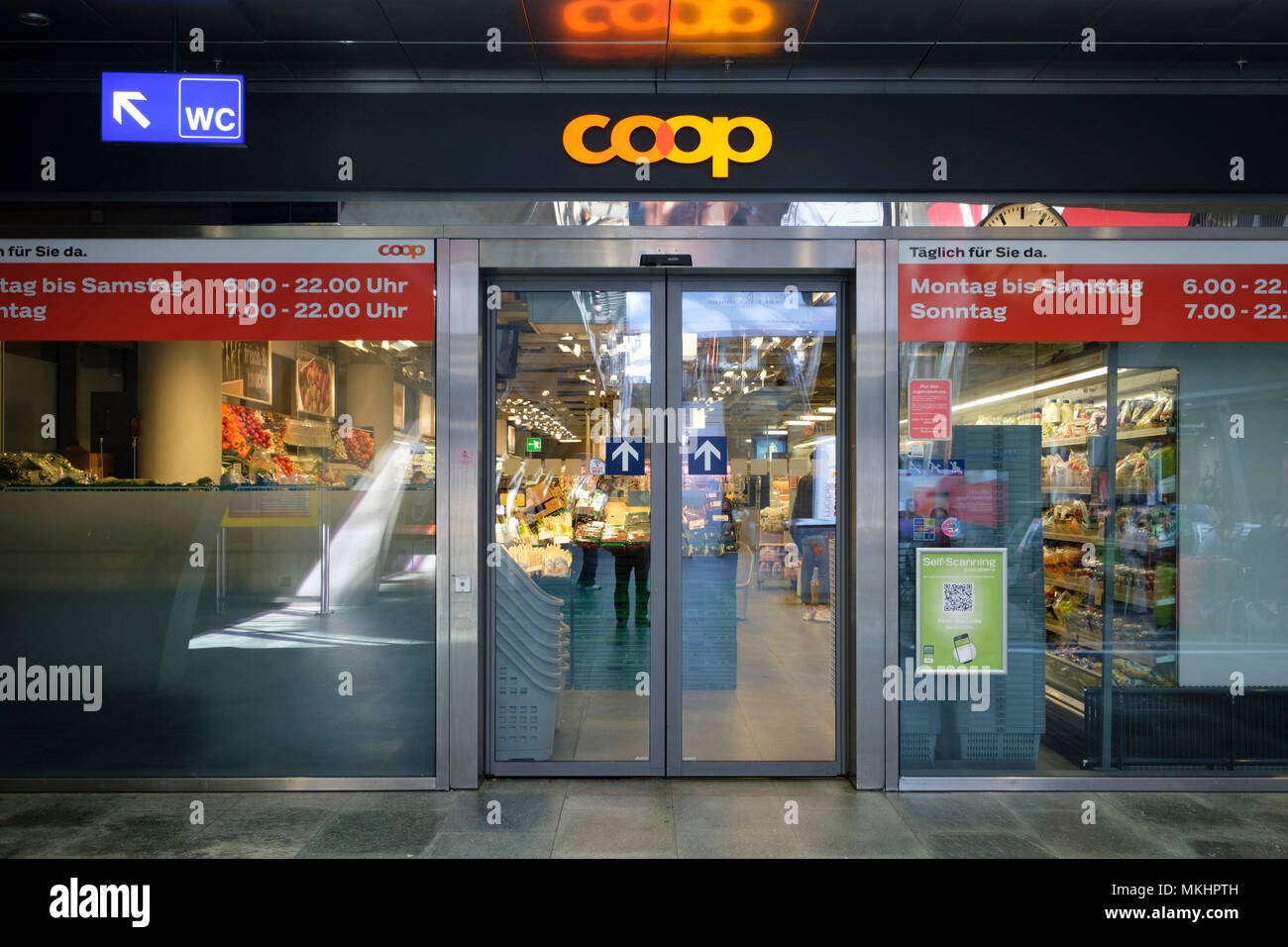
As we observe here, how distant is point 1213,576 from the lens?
16.8 ft

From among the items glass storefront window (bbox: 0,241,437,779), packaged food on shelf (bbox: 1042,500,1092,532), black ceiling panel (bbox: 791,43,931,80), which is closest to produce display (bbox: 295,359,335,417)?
glass storefront window (bbox: 0,241,437,779)

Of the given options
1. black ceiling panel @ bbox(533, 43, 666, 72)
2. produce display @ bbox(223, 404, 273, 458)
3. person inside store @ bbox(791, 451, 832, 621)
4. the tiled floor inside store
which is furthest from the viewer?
person inside store @ bbox(791, 451, 832, 621)

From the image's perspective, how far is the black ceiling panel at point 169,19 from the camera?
445 cm

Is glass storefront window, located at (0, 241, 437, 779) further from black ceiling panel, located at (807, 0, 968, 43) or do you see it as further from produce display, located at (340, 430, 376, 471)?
black ceiling panel, located at (807, 0, 968, 43)

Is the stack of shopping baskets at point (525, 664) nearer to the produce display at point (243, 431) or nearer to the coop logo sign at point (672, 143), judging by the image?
the produce display at point (243, 431)

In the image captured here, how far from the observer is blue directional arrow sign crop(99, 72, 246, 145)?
14.6ft

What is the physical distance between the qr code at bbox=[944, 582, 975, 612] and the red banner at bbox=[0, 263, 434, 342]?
350 cm

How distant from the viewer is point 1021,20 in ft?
15.0

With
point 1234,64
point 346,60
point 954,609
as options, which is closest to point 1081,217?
point 1234,64

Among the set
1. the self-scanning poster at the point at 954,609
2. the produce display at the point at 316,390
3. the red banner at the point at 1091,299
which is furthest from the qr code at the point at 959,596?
the produce display at the point at 316,390

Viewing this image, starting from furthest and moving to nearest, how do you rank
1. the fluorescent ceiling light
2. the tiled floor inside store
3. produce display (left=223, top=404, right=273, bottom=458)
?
the fluorescent ceiling light, produce display (left=223, top=404, right=273, bottom=458), the tiled floor inside store

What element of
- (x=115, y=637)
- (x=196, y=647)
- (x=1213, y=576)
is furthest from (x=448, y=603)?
(x=1213, y=576)

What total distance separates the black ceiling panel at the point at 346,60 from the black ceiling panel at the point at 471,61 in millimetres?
88

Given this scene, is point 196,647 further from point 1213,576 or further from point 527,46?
point 1213,576
